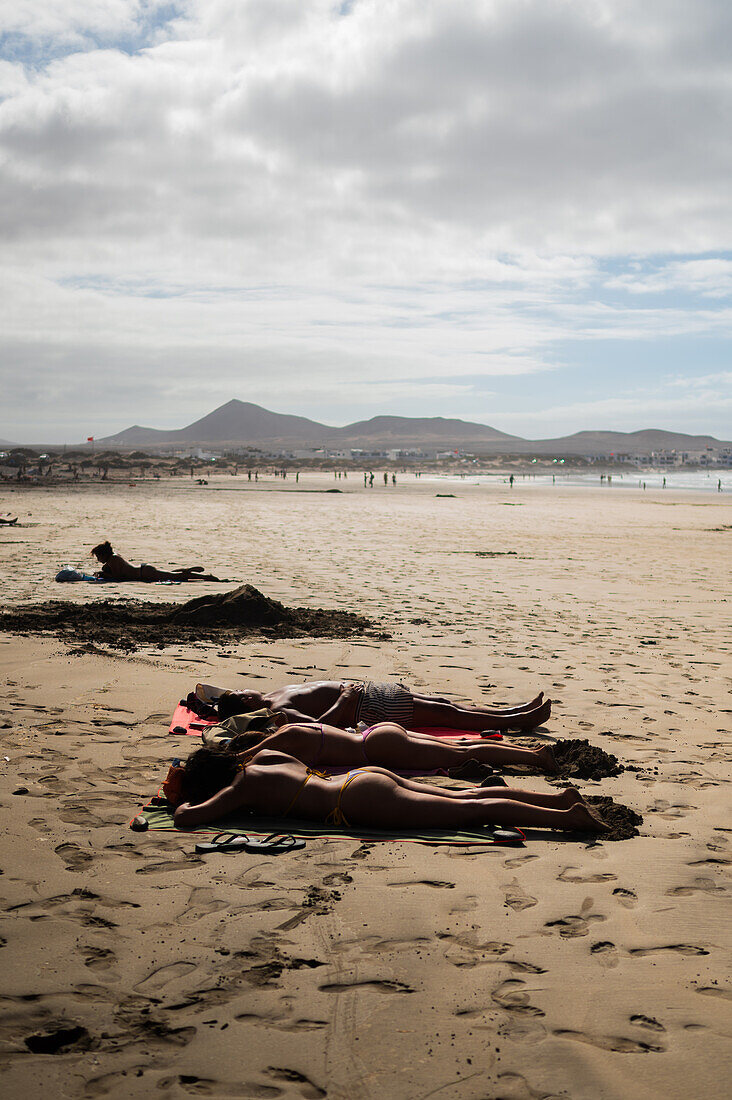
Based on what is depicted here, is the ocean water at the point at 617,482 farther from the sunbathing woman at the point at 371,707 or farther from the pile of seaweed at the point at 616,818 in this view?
the pile of seaweed at the point at 616,818

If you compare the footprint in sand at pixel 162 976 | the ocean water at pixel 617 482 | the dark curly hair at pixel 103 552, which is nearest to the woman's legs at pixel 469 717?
the footprint in sand at pixel 162 976

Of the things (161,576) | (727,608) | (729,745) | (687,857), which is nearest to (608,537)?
(727,608)

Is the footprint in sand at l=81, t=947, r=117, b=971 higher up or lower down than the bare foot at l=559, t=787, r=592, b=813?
lower down

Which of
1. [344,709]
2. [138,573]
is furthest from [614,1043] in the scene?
[138,573]

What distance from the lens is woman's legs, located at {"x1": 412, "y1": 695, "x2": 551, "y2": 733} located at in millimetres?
5238

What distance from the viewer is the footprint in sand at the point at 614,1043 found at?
92.8 inches

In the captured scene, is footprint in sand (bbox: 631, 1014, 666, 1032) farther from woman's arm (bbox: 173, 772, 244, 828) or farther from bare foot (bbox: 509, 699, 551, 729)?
bare foot (bbox: 509, 699, 551, 729)

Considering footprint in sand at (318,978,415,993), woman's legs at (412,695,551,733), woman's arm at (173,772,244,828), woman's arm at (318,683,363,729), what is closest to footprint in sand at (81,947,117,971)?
footprint in sand at (318,978,415,993)

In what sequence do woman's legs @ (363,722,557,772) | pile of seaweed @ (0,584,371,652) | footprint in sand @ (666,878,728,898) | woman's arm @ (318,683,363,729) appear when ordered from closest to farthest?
footprint in sand @ (666,878,728,898)
woman's legs @ (363,722,557,772)
woman's arm @ (318,683,363,729)
pile of seaweed @ (0,584,371,652)

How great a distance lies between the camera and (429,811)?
3.89m

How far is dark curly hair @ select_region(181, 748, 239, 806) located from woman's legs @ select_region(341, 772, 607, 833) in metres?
0.65

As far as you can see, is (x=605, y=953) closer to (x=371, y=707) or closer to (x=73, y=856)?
(x=73, y=856)

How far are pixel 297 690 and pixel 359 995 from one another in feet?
8.65

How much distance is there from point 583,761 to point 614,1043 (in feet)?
7.94
